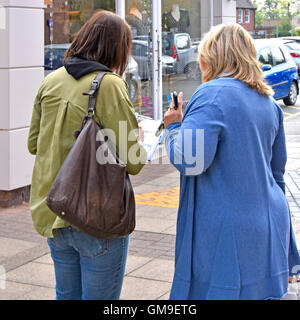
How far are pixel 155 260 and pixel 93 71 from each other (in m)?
2.78

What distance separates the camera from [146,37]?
11859 mm

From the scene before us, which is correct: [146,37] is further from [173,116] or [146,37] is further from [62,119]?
[62,119]

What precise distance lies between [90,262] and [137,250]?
2.81 m

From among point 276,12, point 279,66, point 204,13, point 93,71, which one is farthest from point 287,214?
point 276,12

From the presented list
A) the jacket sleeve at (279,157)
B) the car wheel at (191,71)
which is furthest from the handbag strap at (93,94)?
the car wheel at (191,71)

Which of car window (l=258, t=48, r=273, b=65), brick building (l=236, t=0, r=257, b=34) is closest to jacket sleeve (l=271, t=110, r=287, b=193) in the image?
car window (l=258, t=48, r=273, b=65)

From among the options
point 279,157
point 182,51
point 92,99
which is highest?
point 182,51

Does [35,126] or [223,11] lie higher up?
[223,11]

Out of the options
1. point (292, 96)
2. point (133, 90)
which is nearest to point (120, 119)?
point (133, 90)

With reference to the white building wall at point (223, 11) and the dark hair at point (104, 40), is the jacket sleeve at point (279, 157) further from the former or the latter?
the white building wall at point (223, 11)

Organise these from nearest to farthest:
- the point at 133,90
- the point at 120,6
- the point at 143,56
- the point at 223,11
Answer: the point at 120,6, the point at 133,90, the point at 143,56, the point at 223,11

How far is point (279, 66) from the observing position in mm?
16578

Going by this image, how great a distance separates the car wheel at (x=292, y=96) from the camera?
690 inches

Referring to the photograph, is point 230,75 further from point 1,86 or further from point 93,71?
point 1,86
